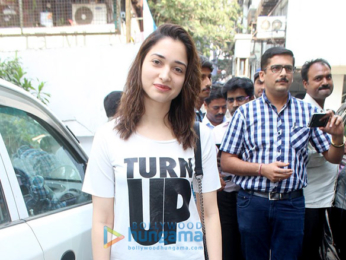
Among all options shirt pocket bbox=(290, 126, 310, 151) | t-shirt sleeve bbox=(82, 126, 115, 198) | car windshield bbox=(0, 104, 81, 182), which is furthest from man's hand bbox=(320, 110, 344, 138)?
car windshield bbox=(0, 104, 81, 182)

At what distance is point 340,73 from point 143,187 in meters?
9.42

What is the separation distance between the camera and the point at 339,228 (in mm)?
2869

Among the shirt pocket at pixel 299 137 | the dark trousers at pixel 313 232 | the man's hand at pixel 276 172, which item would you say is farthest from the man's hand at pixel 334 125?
the dark trousers at pixel 313 232

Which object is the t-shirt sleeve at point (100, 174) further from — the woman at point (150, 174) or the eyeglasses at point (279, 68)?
the eyeglasses at point (279, 68)

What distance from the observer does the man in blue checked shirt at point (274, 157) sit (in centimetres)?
229

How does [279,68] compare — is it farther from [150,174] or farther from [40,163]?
[40,163]

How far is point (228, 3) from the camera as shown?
13898 millimetres

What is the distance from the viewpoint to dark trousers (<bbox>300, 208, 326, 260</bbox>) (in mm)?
2787

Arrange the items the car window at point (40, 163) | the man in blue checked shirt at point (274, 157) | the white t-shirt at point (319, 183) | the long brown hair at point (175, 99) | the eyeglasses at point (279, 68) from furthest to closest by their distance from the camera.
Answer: the white t-shirt at point (319, 183)
the eyeglasses at point (279, 68)
the man in blue checked shirt at point (274, 157)
the car window at point (40, 163)
the long brown hair at point (175, 99)

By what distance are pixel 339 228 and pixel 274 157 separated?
1134mm

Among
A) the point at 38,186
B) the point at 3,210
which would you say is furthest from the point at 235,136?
the point at 3,210

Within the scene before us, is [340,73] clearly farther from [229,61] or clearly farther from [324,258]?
[229,61]

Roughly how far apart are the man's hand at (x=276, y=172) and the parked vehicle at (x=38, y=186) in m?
1.17

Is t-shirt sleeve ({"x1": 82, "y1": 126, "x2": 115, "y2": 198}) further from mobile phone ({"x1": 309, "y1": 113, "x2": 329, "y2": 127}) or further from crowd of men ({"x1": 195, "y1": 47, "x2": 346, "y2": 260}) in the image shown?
mobile phone ({"x1": 309, "y1": 113, "x2": 329, "y2": 127})
